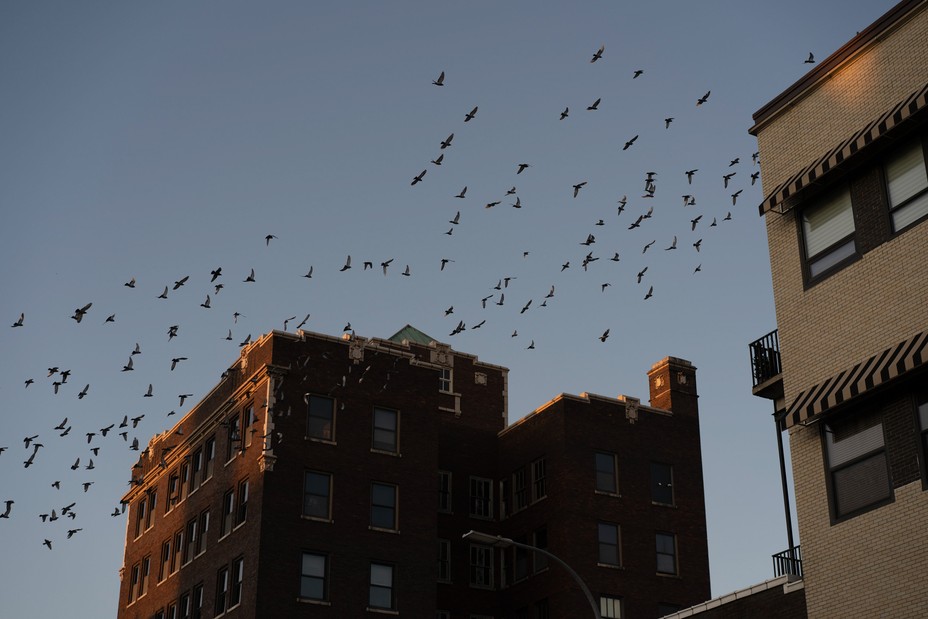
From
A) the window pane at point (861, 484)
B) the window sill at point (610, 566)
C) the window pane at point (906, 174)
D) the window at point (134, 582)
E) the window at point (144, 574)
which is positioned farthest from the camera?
the window at point (134, 582)

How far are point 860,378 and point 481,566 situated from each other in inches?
1741

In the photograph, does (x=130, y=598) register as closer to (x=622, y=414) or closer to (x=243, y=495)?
(x=243, y=495)

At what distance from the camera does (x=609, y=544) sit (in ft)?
212

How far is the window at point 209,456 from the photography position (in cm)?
6606

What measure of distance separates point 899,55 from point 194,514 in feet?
156

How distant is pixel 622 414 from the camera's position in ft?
225

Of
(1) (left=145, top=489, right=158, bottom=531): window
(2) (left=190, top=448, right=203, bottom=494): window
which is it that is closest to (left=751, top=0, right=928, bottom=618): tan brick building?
(2) (left=190, top=448, right=203, bottom=494): window

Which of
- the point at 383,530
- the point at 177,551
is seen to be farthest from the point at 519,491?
the point at 177,551

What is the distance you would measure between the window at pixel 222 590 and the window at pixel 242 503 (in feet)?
7.77

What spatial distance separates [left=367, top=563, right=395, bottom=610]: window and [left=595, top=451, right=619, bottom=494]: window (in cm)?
1214

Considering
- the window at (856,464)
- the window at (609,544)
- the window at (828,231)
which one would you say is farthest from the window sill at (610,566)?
the window at (856,464)

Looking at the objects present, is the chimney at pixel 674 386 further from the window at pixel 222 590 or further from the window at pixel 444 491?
the window at pixel 222 590

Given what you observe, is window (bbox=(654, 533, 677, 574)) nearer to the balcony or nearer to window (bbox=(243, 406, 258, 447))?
window (bbox=(243, 406, 258, 447))

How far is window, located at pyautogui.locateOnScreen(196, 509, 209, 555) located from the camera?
64.6 m
